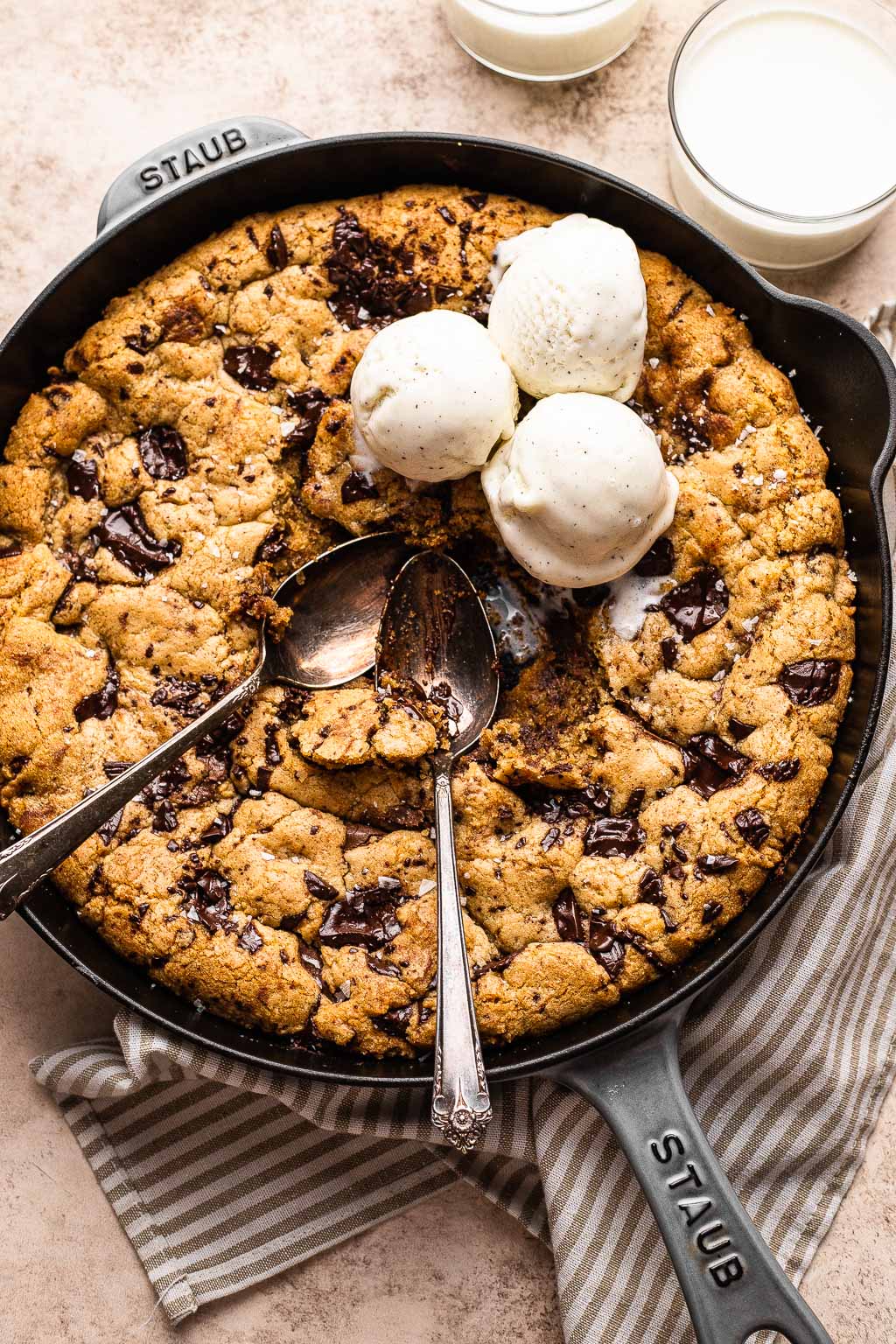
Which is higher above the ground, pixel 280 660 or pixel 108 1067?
pixel 280 660

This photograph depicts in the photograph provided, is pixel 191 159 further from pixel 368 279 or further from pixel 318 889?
pixel 318 889

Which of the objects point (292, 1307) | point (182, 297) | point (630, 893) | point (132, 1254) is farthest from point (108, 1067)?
point (182, 297)

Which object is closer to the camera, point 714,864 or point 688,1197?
point 688,1197

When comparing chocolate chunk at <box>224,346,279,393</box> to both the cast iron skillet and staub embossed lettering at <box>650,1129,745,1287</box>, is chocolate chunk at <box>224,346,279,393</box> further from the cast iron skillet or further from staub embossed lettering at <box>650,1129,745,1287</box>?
staub embossed lettering at <box>650,1129,745,1287</box>

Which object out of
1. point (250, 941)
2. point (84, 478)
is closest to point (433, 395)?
point (84, 478)

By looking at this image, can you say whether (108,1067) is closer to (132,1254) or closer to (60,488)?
(132,1254)

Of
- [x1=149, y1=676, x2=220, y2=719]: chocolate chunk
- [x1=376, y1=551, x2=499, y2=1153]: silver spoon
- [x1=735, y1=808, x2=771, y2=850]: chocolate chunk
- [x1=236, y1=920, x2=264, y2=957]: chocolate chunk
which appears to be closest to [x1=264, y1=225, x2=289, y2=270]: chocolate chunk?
[x1=376, y1=551, x2=499, y2=1153]: silver spoon

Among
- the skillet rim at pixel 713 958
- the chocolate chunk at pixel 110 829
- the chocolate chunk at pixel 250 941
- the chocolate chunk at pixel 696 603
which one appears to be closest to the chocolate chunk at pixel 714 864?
the skillet rim at pixel 713 958
